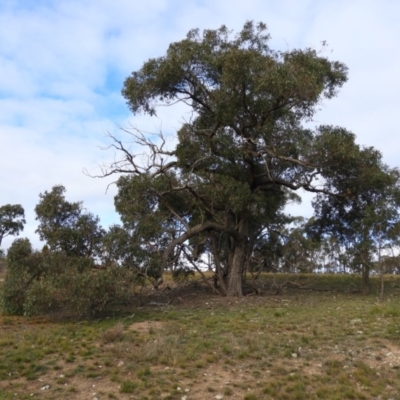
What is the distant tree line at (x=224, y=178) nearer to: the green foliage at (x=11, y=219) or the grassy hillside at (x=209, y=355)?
the grassy hillside at (x=209, y=355)

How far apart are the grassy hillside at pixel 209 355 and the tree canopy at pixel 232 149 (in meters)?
5.81

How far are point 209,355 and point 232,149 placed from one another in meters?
11.3

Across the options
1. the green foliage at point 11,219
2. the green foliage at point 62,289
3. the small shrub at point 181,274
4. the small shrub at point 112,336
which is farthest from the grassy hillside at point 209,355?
the green foliage at point 11,219

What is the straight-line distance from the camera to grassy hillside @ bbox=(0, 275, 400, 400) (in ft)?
26.4

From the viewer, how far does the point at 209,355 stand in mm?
9781

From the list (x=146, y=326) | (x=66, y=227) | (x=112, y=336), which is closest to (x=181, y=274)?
(x=66, y=227)

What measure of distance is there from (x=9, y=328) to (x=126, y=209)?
7.99 metres

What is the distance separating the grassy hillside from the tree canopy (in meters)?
5.81

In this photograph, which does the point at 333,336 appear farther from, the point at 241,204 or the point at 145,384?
the point at 241,204

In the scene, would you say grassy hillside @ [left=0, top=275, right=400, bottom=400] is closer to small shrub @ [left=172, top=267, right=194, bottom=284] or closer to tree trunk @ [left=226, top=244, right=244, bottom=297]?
tree trunk @ [left=226, top=244, right=244, bottom=297]

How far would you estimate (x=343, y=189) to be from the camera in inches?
832

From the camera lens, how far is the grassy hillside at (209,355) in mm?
8047

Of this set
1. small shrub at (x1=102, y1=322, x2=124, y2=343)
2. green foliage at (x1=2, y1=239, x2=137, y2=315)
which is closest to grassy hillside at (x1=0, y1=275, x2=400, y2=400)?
small shrub at (x1=102, y1=322, x2=124, y2=343)

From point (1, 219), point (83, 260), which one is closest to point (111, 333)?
point (83, 260)
